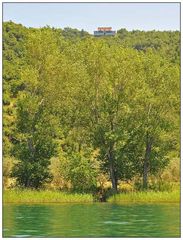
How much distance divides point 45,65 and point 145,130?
27.8 feet

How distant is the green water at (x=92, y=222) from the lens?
25203 mm

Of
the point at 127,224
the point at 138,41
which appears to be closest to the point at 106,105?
the point at 127,224

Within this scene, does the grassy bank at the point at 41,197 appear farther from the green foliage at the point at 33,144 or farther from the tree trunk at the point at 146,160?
the tree trunk at the point at 146,160

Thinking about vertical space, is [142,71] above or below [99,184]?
above

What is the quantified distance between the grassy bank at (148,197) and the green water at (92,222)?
5.67 m

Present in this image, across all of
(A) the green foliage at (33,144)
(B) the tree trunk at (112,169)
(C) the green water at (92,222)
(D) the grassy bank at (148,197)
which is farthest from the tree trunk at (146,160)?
(C) the green water at (92,222)

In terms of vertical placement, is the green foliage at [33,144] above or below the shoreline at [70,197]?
above

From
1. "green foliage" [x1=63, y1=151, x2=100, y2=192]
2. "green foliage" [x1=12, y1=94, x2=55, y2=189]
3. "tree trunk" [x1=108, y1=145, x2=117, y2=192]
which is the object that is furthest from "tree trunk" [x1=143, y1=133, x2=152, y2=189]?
"green foliage" [x1=12, y1=94, x2=55, y2=189]

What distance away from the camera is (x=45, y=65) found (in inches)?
2004

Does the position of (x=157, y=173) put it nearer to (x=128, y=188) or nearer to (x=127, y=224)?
(x=128, y=188)

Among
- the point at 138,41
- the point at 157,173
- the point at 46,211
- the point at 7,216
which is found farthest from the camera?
the point at 138,41

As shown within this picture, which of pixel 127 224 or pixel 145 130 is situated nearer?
pixel 127 224

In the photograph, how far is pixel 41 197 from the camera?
4575 cm

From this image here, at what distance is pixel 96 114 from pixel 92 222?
22.5 metres
